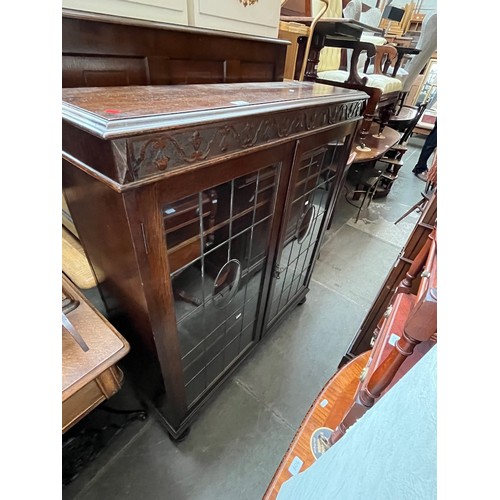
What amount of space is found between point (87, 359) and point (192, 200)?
18.8 inches

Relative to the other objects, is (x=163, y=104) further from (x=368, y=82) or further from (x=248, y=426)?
(x=368, y=82)

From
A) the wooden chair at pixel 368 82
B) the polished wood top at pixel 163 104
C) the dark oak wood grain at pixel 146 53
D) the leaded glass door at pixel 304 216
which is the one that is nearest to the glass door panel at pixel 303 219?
the leaded glass door at pixel 304 216

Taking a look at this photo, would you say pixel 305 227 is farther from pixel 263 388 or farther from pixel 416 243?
pixel 263 388

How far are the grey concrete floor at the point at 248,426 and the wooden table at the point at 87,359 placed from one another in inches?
17.2

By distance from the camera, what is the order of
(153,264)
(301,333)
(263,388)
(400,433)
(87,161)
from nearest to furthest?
(400,433)
(87,161)
(153,264)
(263,388)
(301,333)

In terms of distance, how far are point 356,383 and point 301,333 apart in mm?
677

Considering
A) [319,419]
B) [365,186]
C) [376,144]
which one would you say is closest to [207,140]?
[319,419]

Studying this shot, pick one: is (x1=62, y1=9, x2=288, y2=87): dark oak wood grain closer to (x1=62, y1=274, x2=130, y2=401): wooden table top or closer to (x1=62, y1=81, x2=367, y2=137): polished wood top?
(x1=62, y1=81, x2=367, y2=137): polished wood top

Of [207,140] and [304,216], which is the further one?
[304,216]

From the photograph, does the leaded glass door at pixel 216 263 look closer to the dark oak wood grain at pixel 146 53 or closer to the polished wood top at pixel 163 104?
the polished wood top at pixel 163 104

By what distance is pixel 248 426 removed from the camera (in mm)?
1163
